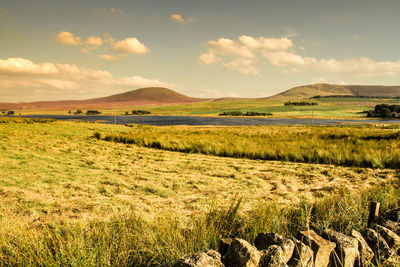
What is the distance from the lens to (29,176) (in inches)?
289

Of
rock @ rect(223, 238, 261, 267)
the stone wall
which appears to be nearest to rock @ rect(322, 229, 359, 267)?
the stone wall

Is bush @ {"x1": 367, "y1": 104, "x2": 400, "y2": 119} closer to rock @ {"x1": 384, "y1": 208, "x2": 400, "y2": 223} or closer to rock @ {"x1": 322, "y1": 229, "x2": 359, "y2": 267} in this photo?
rock @ {"x1": 384, "y1": 208, "x2": 400, "y2": 223}

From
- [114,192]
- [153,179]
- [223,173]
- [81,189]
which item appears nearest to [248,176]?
[223,173]

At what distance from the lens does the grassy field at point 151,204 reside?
2.48m

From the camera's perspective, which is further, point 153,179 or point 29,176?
point 153,179

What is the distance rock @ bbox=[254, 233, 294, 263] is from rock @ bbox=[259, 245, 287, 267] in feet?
0.44

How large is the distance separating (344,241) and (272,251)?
85cm

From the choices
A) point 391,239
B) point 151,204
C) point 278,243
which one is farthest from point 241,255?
point 151,204

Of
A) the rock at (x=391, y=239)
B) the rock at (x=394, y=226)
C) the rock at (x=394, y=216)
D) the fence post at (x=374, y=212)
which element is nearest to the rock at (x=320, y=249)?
the rock at (x=391, y=239)

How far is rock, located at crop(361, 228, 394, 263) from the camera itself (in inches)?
93.7

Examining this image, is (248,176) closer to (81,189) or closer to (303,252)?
(81,189)

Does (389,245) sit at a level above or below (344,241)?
below

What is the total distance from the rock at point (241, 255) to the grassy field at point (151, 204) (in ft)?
2.00

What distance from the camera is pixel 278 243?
7.06ft
